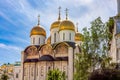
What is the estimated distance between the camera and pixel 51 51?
59.3 m

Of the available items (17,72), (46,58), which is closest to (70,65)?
(46,58)

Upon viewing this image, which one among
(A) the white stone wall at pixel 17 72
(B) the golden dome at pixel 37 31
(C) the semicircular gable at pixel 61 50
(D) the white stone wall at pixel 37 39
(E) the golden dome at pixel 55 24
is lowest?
(A) the white stone wall at pixel 17 72

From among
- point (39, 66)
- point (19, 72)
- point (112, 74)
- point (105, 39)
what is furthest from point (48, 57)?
point (112, 74)

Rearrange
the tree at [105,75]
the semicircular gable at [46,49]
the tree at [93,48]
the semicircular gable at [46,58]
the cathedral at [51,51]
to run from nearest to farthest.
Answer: the tree at [105,75] < the tree at [93,48] < the cathedral at [51,51] < the semicircular gable at [46,58] < the semicircular gable at [46,49]

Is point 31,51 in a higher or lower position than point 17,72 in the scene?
higher

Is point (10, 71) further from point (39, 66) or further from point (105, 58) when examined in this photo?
point (105, 58)

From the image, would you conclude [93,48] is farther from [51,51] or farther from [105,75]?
[51,51]

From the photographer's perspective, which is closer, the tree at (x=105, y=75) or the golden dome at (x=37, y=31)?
the tree at (x=105, y=75)

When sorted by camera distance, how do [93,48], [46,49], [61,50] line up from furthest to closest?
1. [46,49]
2. [61,50]
3. [93,48]

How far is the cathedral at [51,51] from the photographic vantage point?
56.0 meters

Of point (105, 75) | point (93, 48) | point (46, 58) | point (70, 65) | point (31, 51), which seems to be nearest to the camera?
point (105, 75)

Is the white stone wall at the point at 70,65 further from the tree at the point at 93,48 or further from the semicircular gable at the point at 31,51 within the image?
the tree at the point at 93,48

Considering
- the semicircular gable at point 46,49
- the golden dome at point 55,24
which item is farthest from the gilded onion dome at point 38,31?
the semicircular gable at point 46,49

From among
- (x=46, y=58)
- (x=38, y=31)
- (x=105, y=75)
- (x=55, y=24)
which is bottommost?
(x=105, y=75)
